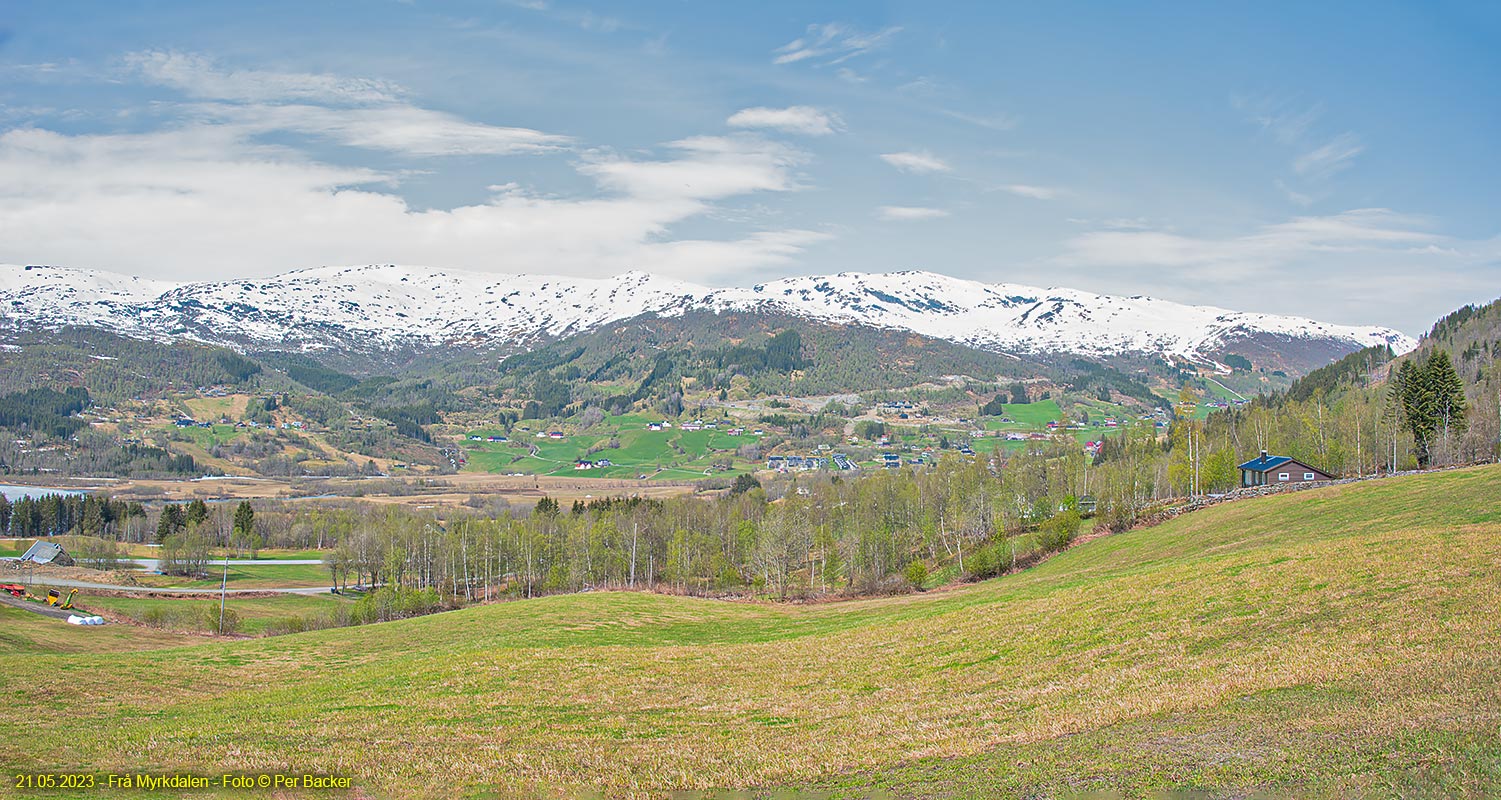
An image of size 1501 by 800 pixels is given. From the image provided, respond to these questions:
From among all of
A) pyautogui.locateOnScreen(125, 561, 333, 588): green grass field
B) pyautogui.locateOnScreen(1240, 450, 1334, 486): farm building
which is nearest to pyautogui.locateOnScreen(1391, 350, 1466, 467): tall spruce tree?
pyautogui.locateOnScreen(1240, 450, 1334, 486): farm building

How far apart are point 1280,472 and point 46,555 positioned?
6085 inches

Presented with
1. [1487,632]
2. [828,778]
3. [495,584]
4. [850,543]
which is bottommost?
[495,584]

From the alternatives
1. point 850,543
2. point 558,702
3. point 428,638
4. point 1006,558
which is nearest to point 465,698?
point 558,702

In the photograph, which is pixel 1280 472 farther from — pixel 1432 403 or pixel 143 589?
pixel 143 589

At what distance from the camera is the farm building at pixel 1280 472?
83.4 meters

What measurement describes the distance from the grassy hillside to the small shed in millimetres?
99174

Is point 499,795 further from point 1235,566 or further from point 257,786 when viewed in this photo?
point 1235,566

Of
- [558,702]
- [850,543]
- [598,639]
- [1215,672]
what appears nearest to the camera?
[1215,672]

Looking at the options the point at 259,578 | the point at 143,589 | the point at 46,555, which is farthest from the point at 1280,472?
the point at 46,555

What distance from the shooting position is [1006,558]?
71438 millimetres

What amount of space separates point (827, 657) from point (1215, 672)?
1544 centimetres

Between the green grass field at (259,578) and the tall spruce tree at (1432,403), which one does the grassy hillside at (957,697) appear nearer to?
the tall spruce tree at (1432,403)

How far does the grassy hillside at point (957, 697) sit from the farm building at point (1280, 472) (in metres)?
47.7

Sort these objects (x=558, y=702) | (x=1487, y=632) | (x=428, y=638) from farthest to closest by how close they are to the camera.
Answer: (x=428, y=638)
(x=558, y=702)
(x=1487, y=632)
